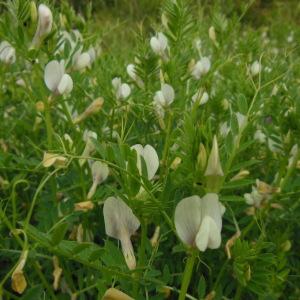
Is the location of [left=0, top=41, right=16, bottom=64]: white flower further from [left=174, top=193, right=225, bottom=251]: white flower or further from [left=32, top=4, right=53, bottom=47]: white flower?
[left=174, top=193, right=225, bottom=251]: white flower

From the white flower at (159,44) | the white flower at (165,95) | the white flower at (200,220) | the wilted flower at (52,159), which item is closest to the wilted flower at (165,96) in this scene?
the white flower at (165,95)

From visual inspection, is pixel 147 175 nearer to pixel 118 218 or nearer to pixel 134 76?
pixel 118 218

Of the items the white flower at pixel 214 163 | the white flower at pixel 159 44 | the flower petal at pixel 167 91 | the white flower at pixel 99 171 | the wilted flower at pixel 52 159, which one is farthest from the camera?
the white flower at pixel 159 44

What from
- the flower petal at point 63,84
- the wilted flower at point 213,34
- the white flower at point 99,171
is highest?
the flower petal at point 63,84

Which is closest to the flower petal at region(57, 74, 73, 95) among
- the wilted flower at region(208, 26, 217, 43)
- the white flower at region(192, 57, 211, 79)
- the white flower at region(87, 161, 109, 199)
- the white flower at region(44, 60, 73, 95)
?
the white flower at region(44, 60, 73, 95)

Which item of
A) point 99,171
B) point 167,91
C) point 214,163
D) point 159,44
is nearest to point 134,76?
point 159,44

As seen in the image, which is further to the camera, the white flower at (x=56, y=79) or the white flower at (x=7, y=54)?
the white flower at (x=7, y=54)

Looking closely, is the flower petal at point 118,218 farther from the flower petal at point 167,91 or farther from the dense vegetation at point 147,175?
the flower petal at point 167,91
